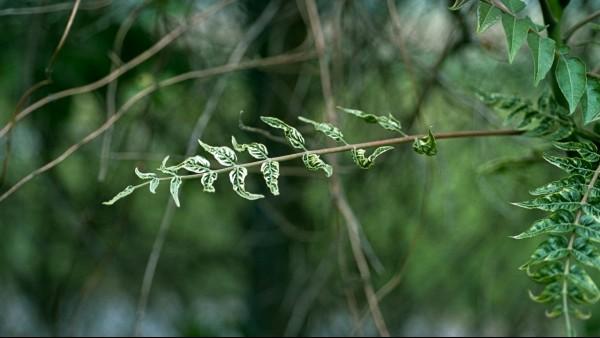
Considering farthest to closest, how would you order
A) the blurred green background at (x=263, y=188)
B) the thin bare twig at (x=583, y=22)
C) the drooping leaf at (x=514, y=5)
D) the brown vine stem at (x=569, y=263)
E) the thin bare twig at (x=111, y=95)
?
the blurred green background at (x=263, y=188) → the thin bare twig at (x=111, y=95) → the thin bare twig at (x=583, y=22) → the drooping leaf at (x=514, y=5) → the brown vine stem at (x=569, y=263)

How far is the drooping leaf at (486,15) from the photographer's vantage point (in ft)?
2.39

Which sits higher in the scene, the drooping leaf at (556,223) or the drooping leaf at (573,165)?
the drooping leaf at (573,165)

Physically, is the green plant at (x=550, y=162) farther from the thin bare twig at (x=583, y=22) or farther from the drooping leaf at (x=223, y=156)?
the thin bare twig at (x=583, y=22)

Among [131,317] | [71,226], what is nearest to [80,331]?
[131,317]

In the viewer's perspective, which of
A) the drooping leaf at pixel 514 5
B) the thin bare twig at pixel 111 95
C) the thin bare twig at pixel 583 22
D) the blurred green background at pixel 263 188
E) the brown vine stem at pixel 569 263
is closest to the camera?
the brown vine stem at pixel 569 263

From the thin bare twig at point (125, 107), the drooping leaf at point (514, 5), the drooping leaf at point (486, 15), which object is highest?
the thin bare twig at point (125, 107)

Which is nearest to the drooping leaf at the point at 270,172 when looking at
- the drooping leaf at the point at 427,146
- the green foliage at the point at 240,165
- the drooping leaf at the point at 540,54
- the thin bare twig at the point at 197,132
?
the green foliage at the point at 240,165

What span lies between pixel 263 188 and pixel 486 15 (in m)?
1.41

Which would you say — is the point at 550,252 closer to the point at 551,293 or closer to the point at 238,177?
the point at 551,293

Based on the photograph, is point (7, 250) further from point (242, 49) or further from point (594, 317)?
point (594, 317)

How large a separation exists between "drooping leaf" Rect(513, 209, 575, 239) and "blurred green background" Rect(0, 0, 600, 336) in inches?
26.0

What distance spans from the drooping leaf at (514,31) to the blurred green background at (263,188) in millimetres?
681

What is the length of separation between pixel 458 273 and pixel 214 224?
0.81 meters

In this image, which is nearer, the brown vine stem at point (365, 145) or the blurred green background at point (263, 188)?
the brown vine stem at point (365, 145)
